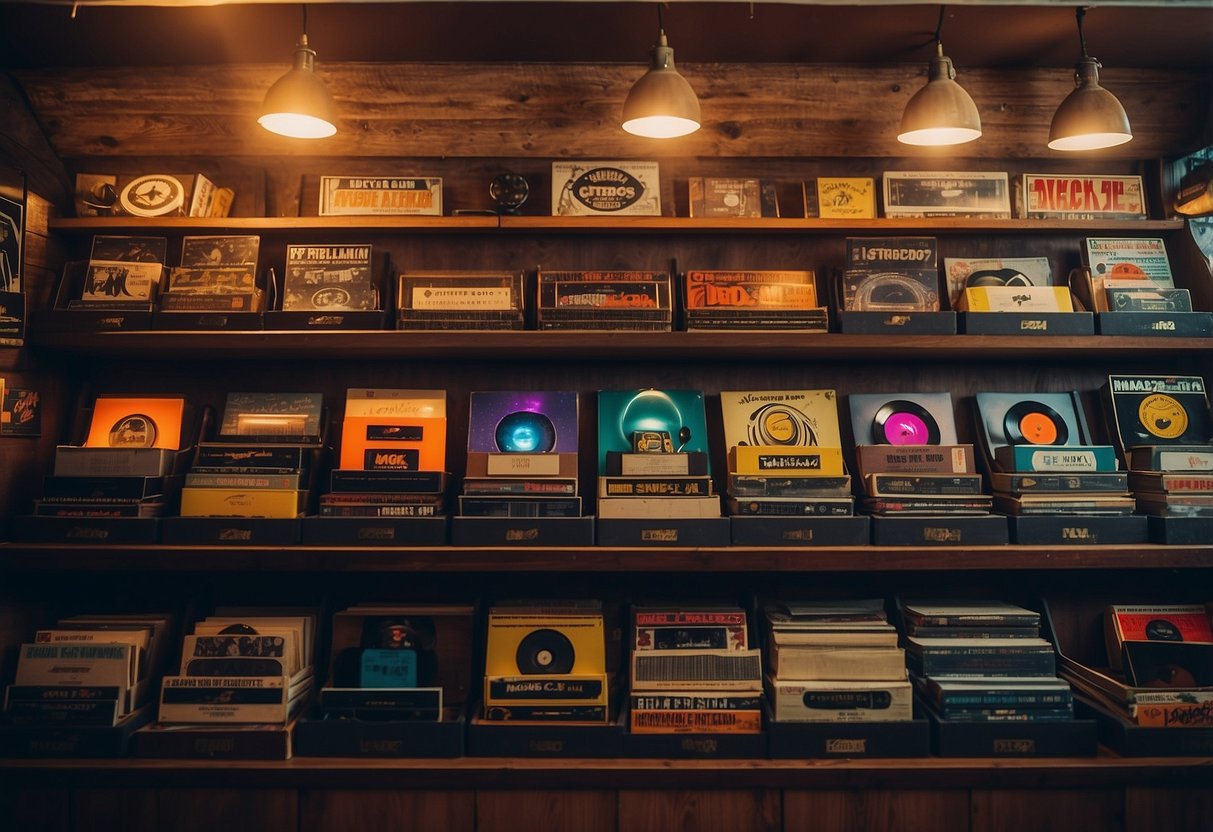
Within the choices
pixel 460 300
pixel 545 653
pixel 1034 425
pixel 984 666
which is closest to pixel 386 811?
pixel 545 653

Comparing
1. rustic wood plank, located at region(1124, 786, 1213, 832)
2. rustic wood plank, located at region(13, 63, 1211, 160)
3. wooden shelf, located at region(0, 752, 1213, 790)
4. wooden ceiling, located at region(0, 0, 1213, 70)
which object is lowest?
rustic wood plank, located at region(1124, 786, 1213, 832)

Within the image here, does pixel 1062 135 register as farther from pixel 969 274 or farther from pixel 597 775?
pixel 597 775

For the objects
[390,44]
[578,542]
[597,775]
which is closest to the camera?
[597,775]

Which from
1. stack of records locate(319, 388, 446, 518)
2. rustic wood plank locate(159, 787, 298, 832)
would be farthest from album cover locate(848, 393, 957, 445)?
rustic wood plank locate(159, 787, 298, 832)

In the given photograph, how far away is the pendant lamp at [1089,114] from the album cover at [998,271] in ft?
1.28

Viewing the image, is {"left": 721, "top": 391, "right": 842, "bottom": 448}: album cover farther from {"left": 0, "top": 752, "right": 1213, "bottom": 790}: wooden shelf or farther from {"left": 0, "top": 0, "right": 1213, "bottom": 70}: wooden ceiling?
{"left": 0, "top": 0, "right": 1213, "bottom": 70}: wooden ceiling

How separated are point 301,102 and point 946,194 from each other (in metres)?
1.87

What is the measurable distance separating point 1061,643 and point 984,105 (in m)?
1.68

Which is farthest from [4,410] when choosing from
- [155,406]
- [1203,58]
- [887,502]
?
[1203,58]

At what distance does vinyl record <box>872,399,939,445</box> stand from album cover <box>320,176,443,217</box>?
149cm

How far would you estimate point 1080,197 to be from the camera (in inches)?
97.0

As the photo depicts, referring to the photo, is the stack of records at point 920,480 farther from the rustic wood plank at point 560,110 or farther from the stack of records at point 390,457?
the stack of records at point 390,457

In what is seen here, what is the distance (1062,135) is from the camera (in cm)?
215

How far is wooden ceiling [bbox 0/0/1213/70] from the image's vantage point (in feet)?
7.09
